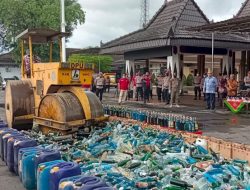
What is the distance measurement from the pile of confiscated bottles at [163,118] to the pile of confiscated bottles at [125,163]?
110 cm

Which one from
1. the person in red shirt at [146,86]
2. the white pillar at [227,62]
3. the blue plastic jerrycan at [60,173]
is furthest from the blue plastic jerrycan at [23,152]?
the white pillar at [227,62]

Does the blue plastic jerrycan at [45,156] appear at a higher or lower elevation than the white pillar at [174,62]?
lower

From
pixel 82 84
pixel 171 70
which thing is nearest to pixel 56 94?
pixel 82 84

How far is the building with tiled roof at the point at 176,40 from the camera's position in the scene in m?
20.6

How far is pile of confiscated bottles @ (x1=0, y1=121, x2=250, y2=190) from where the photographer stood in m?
5.38

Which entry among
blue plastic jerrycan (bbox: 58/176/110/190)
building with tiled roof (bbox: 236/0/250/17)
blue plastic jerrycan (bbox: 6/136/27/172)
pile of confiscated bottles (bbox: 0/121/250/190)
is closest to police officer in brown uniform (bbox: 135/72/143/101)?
building with tiled roof (bbox: 236/0/250/17)

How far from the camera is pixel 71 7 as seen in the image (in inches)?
1726

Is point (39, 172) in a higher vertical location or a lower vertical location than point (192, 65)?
lower

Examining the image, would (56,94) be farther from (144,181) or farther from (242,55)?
(242,55)

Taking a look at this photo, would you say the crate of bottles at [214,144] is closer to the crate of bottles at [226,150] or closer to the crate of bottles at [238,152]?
the crate of bottles at [226,150]

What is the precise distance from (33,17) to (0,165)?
35.1 meters

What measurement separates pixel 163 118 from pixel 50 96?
3.13m

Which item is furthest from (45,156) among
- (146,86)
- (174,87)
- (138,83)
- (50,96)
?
(138,83)

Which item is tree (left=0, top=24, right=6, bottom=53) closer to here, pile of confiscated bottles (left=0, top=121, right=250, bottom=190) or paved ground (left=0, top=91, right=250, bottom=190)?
paved ground (left=0, top=91, right=250, bottom=190)
